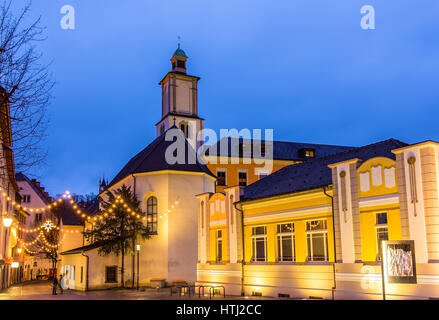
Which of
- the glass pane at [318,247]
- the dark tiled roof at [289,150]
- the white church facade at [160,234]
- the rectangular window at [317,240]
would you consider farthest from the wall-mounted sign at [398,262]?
the dark tiled roof at [289,150]

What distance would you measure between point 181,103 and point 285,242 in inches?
1428

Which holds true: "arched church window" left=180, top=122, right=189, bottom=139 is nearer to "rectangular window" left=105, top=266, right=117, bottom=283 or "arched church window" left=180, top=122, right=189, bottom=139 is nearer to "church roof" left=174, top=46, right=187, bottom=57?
"church roof" left=174, top=46, right=187, bottom=57

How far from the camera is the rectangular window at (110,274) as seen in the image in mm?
36059

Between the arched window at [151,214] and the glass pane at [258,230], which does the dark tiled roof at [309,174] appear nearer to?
the glass pane at [258,230]

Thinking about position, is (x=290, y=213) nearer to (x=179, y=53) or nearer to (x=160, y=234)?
(x=160, y=234)

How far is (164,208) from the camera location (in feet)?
124

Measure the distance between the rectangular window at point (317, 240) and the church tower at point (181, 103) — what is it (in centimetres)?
3483

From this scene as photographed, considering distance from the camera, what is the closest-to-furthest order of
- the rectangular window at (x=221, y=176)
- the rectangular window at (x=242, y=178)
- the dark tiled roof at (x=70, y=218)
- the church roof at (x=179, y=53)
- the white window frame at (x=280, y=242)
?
the white window frame at (x=280, y=242), the rectangular window at (x=221, y=176), the rectangular window at (x=242, y=178), the church roof at (x=179, y=53), the dark tiled roof at (x=70, y=218)

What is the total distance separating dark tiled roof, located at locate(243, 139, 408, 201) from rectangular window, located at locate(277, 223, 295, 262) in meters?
1.73

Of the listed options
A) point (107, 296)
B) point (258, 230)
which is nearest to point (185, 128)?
point (107, 296)

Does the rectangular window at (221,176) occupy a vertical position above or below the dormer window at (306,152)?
below
